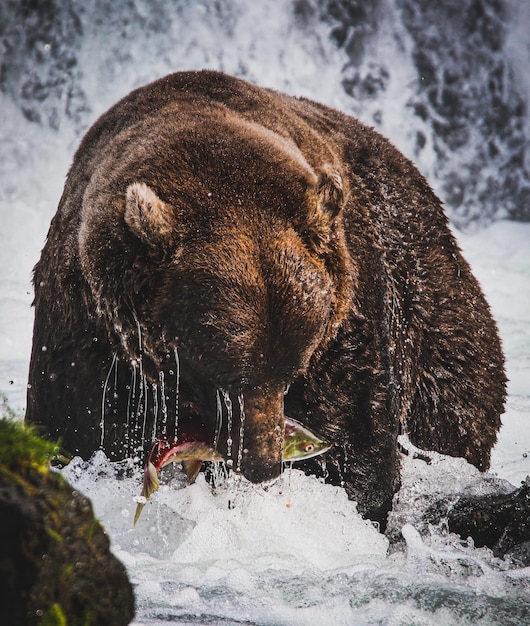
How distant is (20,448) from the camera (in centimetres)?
236

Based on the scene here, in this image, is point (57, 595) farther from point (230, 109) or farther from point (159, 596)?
point (230, 109)

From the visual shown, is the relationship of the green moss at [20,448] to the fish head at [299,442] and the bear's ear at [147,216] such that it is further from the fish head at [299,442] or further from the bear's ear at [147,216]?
the fish head at [299,442]

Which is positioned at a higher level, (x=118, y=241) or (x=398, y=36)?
(x=398, y=36)

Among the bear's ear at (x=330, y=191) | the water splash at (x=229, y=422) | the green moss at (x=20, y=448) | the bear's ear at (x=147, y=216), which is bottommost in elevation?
the water splash at (x=229, y=422)

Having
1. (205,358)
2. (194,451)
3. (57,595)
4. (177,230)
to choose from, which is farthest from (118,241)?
(57,595)

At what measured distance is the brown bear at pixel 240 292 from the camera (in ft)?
12.8

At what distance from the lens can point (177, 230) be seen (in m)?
3.90

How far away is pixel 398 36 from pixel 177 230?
550 inches

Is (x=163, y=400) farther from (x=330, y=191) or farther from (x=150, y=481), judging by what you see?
(x=330, y=191)

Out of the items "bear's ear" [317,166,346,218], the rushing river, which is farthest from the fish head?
the rushing river

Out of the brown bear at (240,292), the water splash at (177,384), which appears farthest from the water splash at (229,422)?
the water splash at (177,384)

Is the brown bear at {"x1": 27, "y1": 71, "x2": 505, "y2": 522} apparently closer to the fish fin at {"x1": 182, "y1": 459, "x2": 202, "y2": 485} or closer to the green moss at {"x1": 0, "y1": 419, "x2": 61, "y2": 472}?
the fish fin at {"x1": 182, "y1": 459, "x2": 202, "y2": 485}

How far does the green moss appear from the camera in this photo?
2312 millimetres

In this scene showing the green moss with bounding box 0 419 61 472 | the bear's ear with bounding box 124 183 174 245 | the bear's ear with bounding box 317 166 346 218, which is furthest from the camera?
the bear's ear with bounding box 317 166 346 218
